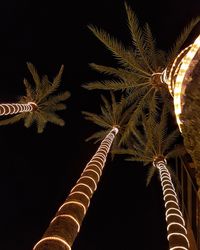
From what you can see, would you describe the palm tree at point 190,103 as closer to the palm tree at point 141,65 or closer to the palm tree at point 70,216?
the palm tree at point 70,216

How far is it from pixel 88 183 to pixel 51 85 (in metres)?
14.1

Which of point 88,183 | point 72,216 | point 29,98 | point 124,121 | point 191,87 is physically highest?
point 29,98

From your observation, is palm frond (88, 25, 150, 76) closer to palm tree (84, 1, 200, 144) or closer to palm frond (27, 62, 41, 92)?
palm tree (84, 1, 200, 144)

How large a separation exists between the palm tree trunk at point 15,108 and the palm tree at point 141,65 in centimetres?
451

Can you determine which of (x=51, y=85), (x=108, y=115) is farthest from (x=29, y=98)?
(x=108, y=115)

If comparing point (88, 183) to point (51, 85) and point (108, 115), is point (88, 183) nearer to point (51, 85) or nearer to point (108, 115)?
point (108, 115)

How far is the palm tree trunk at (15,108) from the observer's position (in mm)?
15977

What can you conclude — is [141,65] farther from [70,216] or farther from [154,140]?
[70,216]

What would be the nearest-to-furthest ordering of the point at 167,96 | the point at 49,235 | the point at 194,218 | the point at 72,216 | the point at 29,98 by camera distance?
the point at 49,235
the point at 72,216
the point at 167,96
the point at 194,218
the point at 29,98

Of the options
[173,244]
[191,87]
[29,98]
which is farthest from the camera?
[29,98]

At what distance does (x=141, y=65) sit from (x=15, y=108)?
7086mm

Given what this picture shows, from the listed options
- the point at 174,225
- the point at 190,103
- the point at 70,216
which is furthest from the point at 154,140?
the point at 70,216

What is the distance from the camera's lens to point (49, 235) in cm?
446

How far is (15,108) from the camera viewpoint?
674 inches
